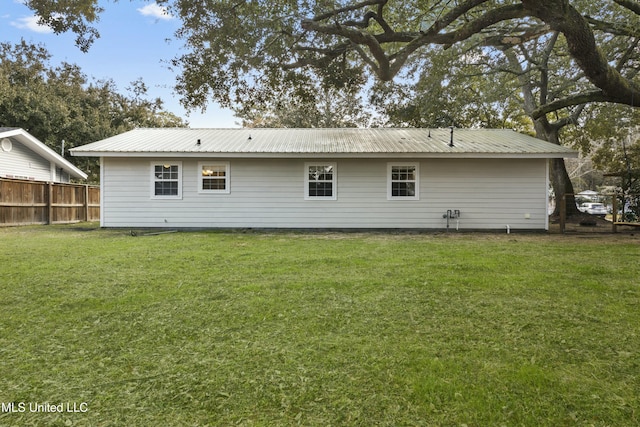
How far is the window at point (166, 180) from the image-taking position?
39.1ft

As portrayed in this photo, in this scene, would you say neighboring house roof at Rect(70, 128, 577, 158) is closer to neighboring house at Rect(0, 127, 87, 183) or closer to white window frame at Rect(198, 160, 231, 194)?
white window frame at Rect(198, 160, 231, 194)

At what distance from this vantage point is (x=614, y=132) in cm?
1722

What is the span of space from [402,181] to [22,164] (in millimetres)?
16033

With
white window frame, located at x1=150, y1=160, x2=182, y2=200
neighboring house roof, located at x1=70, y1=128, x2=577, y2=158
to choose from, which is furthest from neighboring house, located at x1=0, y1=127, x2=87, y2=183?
white window frame, located at x1=150, y1=160, x2=182, y2=200

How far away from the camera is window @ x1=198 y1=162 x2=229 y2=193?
11.9m

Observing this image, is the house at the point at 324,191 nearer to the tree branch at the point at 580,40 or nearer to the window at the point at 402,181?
the window at the point at 402,181

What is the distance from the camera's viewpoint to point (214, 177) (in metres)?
12.0

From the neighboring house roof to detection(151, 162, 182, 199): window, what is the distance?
620mm

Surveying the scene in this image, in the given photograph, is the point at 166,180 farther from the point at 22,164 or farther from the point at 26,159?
the point at 26,159

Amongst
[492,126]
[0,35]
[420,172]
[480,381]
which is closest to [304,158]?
[420,172]

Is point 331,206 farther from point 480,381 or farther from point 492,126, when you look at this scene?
point 492,126

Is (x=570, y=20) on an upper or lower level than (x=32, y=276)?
upper

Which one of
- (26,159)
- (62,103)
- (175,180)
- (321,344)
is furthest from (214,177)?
(62,103)

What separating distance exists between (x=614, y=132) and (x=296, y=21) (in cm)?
1611
